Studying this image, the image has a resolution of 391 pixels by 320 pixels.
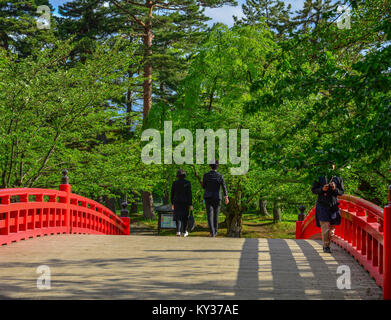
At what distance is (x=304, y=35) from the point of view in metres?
6.45

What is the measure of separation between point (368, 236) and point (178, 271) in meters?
Result: 3.12

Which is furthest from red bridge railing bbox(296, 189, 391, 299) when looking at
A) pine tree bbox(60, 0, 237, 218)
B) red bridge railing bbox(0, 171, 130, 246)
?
pine tree bbox(60, 0, 237, 218)

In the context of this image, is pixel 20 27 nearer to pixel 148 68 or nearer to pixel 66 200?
pixel 148 68

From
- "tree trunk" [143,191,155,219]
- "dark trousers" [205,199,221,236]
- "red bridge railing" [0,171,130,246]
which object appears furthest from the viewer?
"tree trunk" [143,191,155,219]

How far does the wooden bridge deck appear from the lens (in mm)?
5562

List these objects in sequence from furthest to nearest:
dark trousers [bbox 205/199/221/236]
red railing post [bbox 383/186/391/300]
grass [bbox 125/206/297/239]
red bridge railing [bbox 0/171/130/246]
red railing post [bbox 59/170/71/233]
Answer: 1. grass [bbox 125/206/297/239]
2. red railing post [bbox 59/170/71/233]
3. dark trousers [bbox 205/199/221/236]
4. red bridge railing [bbox 0/171/130/246]
5. red railing post [bbox 383/186/391/300]

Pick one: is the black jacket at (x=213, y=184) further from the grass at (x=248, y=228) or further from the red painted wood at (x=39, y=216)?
the grass at (x=248, y=228)

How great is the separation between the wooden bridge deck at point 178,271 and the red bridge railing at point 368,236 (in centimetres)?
18

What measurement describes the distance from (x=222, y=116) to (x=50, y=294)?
1438 cm

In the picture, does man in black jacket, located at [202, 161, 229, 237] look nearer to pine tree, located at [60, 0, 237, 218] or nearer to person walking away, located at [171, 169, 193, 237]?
person walking away, located at [171, 169, 193, 237]

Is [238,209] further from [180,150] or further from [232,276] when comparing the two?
[232,276]

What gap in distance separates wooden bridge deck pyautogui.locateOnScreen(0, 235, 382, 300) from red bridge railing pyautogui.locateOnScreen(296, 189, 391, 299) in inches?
7.3

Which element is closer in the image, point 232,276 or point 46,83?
point 232,276

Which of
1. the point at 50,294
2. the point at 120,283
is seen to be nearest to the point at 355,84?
the point at 120,283
